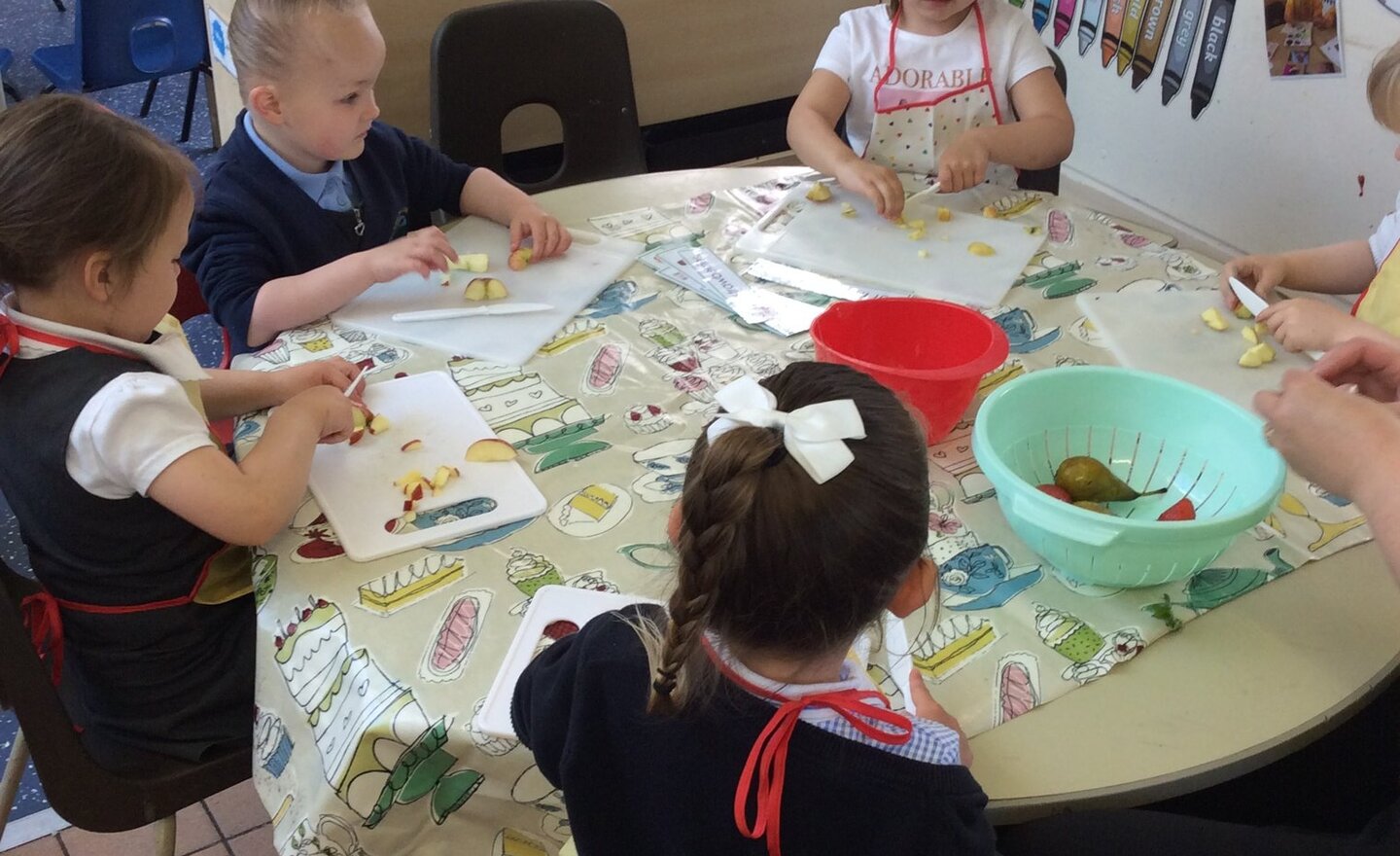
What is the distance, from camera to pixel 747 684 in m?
0.64

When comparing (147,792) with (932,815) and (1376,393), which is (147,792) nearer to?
(932,815)

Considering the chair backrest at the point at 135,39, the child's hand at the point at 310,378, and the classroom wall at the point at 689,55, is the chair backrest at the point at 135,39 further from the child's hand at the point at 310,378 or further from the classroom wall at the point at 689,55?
the child's hand at the point at 310,378

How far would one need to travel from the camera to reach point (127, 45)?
2844mm

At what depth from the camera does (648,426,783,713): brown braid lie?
0.58 metres

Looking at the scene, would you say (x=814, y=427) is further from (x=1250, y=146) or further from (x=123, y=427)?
(x=1250, y=146)

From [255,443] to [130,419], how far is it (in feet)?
0.49

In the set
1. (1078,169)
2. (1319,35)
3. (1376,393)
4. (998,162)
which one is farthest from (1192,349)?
(1078,169)

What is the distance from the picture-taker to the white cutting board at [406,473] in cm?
88

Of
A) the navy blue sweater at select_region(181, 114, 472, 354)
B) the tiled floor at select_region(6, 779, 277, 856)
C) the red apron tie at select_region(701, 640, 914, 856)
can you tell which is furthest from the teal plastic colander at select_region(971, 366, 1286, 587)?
the tiled floor at select_region(6, 779, 277, 856)

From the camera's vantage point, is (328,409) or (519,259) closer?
(328,409)

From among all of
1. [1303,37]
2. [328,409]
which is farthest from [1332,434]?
[1303,37]

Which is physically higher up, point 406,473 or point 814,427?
point 814,427

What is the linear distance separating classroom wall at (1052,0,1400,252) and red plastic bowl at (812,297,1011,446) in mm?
1501

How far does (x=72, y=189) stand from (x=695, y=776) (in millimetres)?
688
